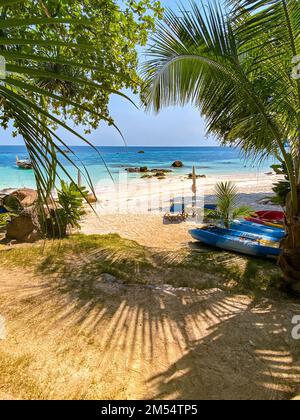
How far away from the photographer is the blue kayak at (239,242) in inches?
212

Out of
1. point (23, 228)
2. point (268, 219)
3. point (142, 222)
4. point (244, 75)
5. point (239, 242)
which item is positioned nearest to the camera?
point (244, 75)

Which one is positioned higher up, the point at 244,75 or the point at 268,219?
the point at 244,75

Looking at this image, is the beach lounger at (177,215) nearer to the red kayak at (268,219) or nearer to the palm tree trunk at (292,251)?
the red kayak at (268,219)

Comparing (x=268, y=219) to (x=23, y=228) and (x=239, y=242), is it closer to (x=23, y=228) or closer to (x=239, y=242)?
(x=239, y=242)

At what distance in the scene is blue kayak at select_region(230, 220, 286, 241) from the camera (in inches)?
247

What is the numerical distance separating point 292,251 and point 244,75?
241 centimetres

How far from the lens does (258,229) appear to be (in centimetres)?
664

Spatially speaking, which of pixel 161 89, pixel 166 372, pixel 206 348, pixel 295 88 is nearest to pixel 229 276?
pixel 206 348

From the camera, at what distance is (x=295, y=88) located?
333 cm

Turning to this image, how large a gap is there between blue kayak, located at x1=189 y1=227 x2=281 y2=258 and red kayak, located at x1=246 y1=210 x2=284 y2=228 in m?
1.49

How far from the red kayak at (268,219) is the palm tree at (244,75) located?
12.0 ft

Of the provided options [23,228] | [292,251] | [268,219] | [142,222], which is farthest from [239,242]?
[23,228]

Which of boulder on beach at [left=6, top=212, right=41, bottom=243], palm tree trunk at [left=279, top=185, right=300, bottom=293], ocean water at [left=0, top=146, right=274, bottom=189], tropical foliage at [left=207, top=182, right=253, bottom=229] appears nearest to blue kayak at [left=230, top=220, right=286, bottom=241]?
tropical foliage at [left=207, top=182, right=253, bottom=229]
